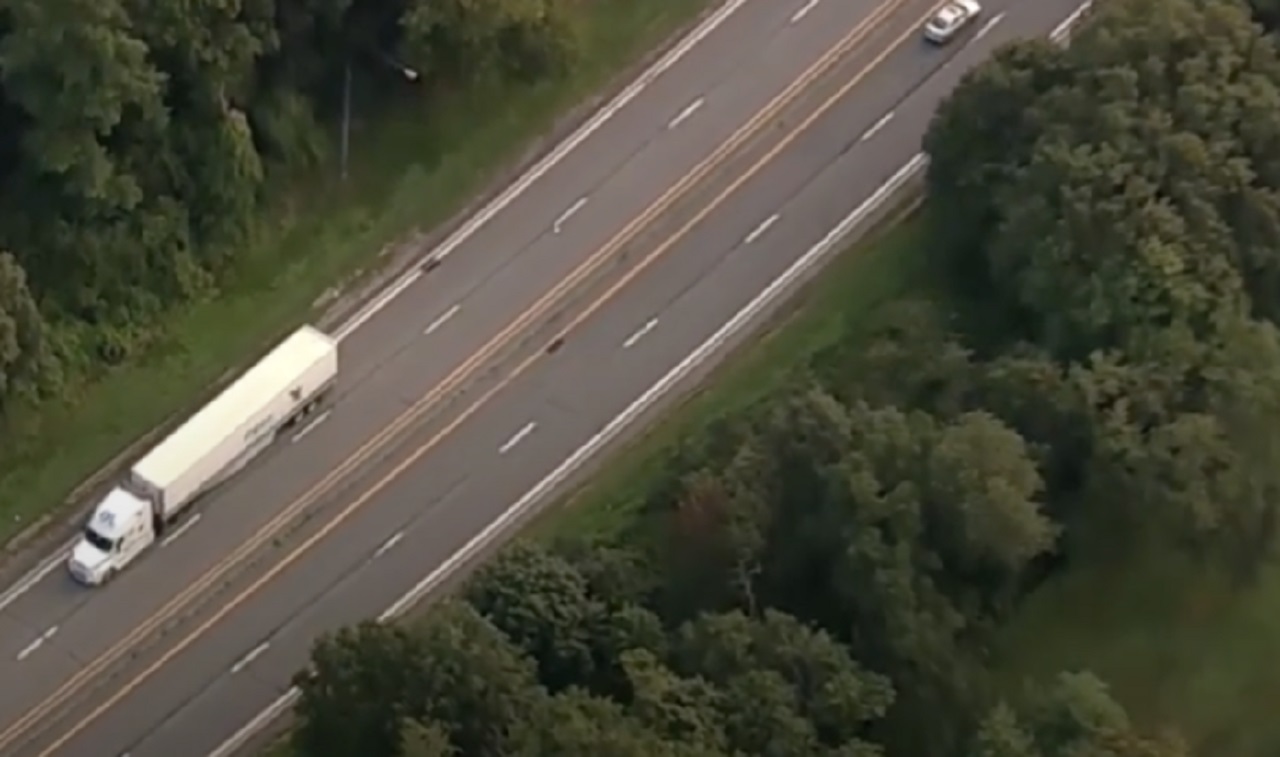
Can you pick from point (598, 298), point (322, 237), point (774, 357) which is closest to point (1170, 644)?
point (774, 357)

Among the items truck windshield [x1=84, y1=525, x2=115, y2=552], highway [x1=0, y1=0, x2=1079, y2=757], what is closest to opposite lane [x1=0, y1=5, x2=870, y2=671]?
highway [x1=0, y1=0, x2=1079, y2=757]

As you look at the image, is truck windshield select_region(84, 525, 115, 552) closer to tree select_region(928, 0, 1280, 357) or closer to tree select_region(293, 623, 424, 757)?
tree select_region(293, 623, 424, 757)

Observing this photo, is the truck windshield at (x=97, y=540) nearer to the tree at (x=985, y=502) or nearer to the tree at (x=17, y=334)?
the tree at (x=17, y=334)

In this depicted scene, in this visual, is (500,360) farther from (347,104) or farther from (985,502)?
(985,502)

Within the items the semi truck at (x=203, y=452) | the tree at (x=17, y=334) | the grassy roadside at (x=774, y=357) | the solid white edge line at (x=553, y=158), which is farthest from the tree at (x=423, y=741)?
the tree at (x=17, y=334)

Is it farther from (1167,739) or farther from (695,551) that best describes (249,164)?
(1167,739)

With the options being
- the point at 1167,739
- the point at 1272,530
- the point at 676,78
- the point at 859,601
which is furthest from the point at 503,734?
the point at 676,78
